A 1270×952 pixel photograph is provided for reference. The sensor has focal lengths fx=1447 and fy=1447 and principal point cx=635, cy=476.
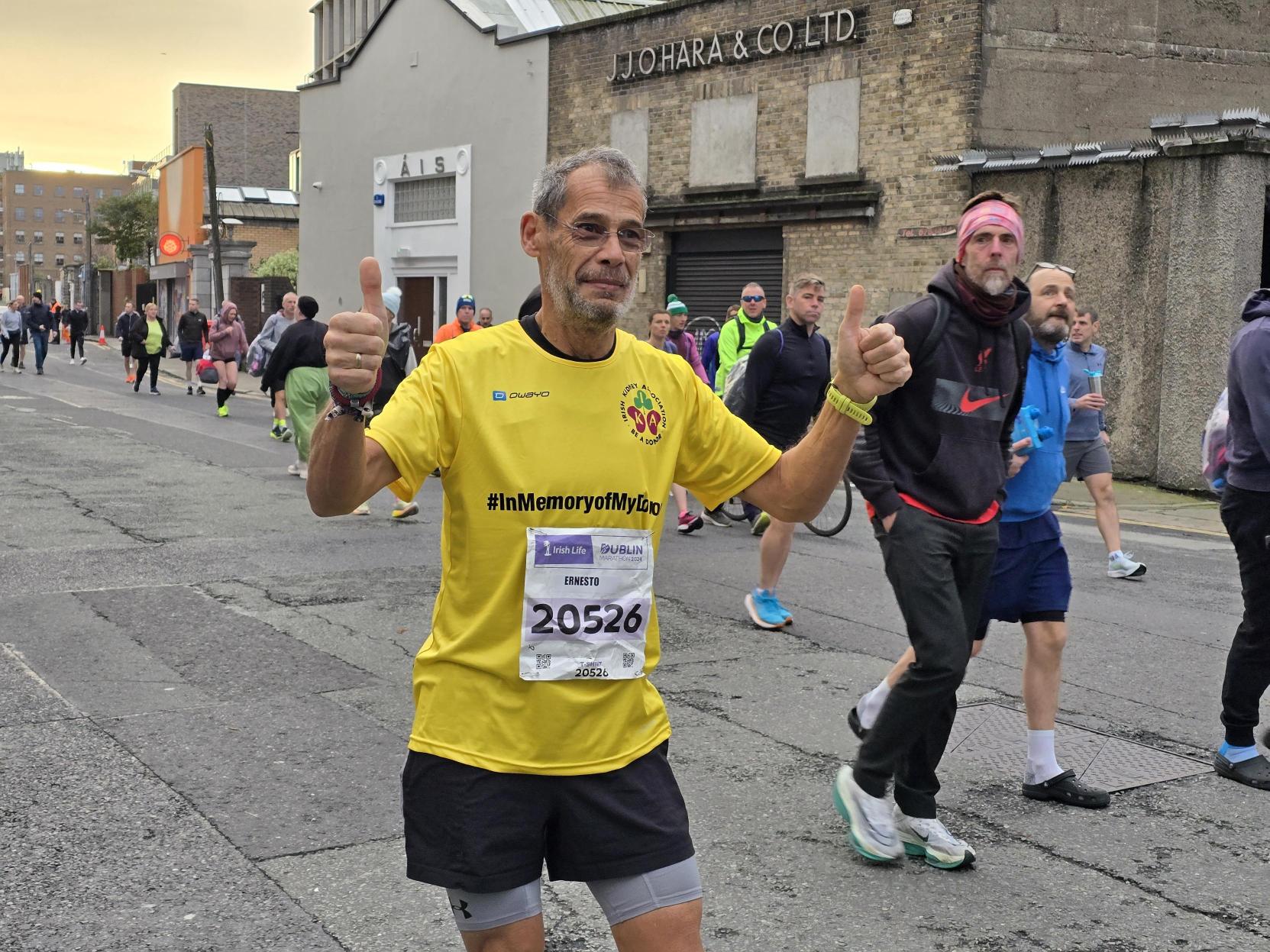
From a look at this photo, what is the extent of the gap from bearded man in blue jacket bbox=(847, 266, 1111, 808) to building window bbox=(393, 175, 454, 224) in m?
26.9

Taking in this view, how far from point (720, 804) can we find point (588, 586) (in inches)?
96.4

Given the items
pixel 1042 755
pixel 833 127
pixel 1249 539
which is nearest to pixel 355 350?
pixel 1042 755

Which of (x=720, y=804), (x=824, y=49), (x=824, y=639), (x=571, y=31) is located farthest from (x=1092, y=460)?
(x=571, y=31)

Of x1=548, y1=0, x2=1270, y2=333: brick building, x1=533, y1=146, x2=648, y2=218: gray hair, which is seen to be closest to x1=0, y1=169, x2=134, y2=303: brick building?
x1=548, y1=0, x2=1270, y2=333: brick building

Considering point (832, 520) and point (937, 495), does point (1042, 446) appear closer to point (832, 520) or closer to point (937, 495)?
point (937, 495)

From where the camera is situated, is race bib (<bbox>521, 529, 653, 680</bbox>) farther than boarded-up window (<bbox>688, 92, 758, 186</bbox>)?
No

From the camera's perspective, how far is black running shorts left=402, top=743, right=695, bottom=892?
2541mm

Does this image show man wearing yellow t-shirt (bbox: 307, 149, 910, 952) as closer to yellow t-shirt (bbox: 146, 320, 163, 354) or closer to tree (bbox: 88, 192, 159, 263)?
yellow t-shirt (bbox: 146, 320, 163, 354)

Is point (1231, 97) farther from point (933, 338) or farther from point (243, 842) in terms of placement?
point (243, 842)

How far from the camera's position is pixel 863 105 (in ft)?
67.6

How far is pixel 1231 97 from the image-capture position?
2117cm

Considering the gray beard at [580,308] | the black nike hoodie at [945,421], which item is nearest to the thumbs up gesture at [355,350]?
the gray beard at [580,308]

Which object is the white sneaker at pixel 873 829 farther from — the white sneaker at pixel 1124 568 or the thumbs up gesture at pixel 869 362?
the white sneaker at pixel 1124 568

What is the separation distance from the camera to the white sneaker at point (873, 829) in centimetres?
438
